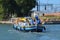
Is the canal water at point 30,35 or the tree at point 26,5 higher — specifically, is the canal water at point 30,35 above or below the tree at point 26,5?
below

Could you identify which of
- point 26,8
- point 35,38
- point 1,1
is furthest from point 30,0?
point 35,38

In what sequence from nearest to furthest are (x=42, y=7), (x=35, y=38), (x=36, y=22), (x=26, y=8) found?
(x=35, y=38), (x=36, y=22), (x=26, y=8), (x=42, y=7)

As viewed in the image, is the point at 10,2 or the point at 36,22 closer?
the point at 36,22

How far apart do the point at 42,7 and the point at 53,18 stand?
1604cm

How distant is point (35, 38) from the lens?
41.9 m

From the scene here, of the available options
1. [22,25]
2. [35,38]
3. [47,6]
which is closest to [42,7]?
[47,6]

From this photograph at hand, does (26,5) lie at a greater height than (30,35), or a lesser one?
greater

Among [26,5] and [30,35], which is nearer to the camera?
[30,35]

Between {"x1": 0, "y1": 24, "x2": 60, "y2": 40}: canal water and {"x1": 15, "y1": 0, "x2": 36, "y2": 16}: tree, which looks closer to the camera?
{"x1": 0, "y1": 24, "x2": 60, "y2": 40}: canal water

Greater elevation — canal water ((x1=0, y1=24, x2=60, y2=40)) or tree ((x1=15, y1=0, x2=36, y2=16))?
tree ((x1=15, y1=0, x2=36, y2=16))

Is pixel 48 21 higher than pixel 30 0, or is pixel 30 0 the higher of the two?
pixel 30 0

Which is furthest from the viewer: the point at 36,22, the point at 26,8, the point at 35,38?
the point at 26,8

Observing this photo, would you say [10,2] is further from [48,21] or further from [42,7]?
[42,7]

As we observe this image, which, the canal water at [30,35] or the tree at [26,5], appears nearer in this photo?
the canal water at [30,35]
